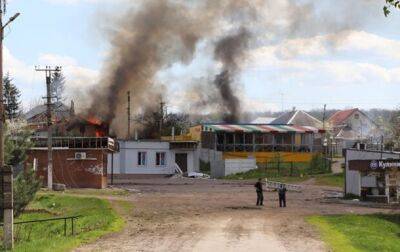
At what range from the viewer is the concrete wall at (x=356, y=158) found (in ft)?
140

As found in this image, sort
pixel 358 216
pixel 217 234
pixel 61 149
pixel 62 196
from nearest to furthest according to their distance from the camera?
pixel 217 234 → pixel 358 216 → pixel 62 196 → pixel 61 149

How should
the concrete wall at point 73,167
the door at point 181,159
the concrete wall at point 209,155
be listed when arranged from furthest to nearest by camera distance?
the concrete wall at point 209,155, the door at point 181,159, the concrete wall at point 73,167

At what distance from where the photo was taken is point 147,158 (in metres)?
74.2

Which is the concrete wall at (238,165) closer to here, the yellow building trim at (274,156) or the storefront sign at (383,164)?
the yellow building trim at (274,156)

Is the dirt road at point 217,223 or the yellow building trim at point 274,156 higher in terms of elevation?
the yellow building trim at point 274,156

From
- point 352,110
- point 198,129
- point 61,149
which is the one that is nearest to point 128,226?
point 61,149

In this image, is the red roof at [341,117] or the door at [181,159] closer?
the door at [181,159]

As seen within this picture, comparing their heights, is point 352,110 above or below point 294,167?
above

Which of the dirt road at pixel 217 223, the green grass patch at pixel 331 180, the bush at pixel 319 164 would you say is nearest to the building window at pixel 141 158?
the bush at pixel 319 164

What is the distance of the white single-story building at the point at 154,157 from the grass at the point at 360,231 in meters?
44.5

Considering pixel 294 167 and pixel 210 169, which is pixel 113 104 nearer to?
pixel 210 169

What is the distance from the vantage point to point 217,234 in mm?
24219

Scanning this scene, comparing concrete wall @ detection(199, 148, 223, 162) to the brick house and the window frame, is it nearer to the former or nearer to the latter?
the window frame

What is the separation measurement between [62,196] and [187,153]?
34.4 metres
